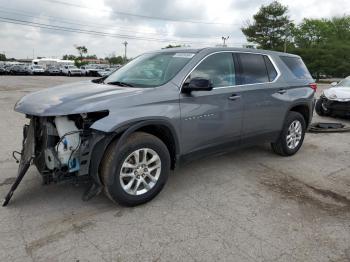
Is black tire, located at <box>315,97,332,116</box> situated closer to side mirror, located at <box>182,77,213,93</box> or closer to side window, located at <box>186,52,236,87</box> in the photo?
side window, located at <box>186,52,236,87</box>

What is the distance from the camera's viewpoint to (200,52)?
418cm

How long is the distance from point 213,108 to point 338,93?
7.25 m

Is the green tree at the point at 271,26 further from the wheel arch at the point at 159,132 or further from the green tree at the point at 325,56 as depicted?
the wheel arch at the point at 159,132

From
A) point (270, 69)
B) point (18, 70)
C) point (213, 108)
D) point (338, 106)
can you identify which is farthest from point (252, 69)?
point (18, 70)

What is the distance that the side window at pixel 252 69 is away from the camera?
4.63 m

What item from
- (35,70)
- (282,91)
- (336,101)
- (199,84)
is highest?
(199,84)

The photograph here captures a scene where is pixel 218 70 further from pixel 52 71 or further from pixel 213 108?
pixel 52 71

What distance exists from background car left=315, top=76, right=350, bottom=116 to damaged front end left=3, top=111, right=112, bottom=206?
8438 mm

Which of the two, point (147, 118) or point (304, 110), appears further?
point (304, 110)

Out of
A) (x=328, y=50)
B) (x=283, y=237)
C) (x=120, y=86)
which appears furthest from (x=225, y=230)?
(x=328, y=50)

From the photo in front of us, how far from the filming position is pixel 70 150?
11.2ft

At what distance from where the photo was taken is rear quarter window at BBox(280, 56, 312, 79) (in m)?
5.49

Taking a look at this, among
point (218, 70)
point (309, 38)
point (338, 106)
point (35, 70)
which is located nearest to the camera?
point (218, 70)

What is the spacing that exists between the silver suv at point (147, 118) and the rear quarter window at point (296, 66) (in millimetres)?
689
